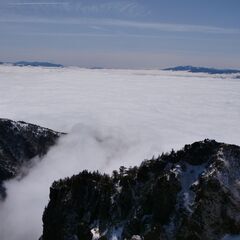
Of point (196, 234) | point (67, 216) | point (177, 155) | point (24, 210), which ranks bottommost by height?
point (24, 210)

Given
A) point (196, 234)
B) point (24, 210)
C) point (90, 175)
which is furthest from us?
point (24, 210)

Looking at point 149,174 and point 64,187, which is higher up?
point 149,174

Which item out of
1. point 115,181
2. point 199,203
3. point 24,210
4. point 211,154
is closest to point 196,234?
point 199,203

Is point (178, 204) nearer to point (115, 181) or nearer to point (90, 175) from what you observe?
point (115, 181)

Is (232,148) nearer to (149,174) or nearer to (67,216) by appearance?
(149,174)

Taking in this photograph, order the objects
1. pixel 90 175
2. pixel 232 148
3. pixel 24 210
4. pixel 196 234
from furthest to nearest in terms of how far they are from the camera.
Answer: pixel 24 210 < pixel 90 175 < pixel 232 148 < pixel 196 234

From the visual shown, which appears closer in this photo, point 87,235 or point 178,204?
point 178,204
